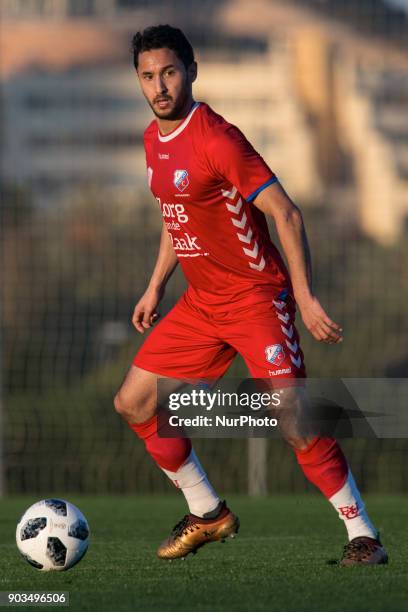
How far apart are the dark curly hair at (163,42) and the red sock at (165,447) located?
5.55 ft

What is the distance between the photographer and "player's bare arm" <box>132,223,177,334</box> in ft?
23.7

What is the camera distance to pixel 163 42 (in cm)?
655

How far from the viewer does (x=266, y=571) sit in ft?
21.0

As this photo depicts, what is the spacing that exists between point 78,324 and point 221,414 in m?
6.64

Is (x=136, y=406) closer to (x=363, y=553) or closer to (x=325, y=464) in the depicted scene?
(x=325, y=464)

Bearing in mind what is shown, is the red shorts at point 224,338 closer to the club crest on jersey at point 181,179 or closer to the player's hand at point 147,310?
the player's hand at point 147,310

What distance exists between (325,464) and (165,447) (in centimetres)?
89

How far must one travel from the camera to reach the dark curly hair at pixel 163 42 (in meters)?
6.55

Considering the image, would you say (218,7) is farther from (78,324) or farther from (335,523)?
(335,523)

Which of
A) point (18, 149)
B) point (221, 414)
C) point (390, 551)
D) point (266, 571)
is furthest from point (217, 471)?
point (18, 149)

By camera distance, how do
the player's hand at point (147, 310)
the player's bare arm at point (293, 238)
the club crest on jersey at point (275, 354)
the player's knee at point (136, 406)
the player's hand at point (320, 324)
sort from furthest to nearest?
1. the player's hand at point (147, 310)
2. the player's knee at point (136, 406)
3. the club crest on jersey at point (275, 354)
4. the player's bare arm at point (293, 238)
5. the player's hand at point (320, 324)
